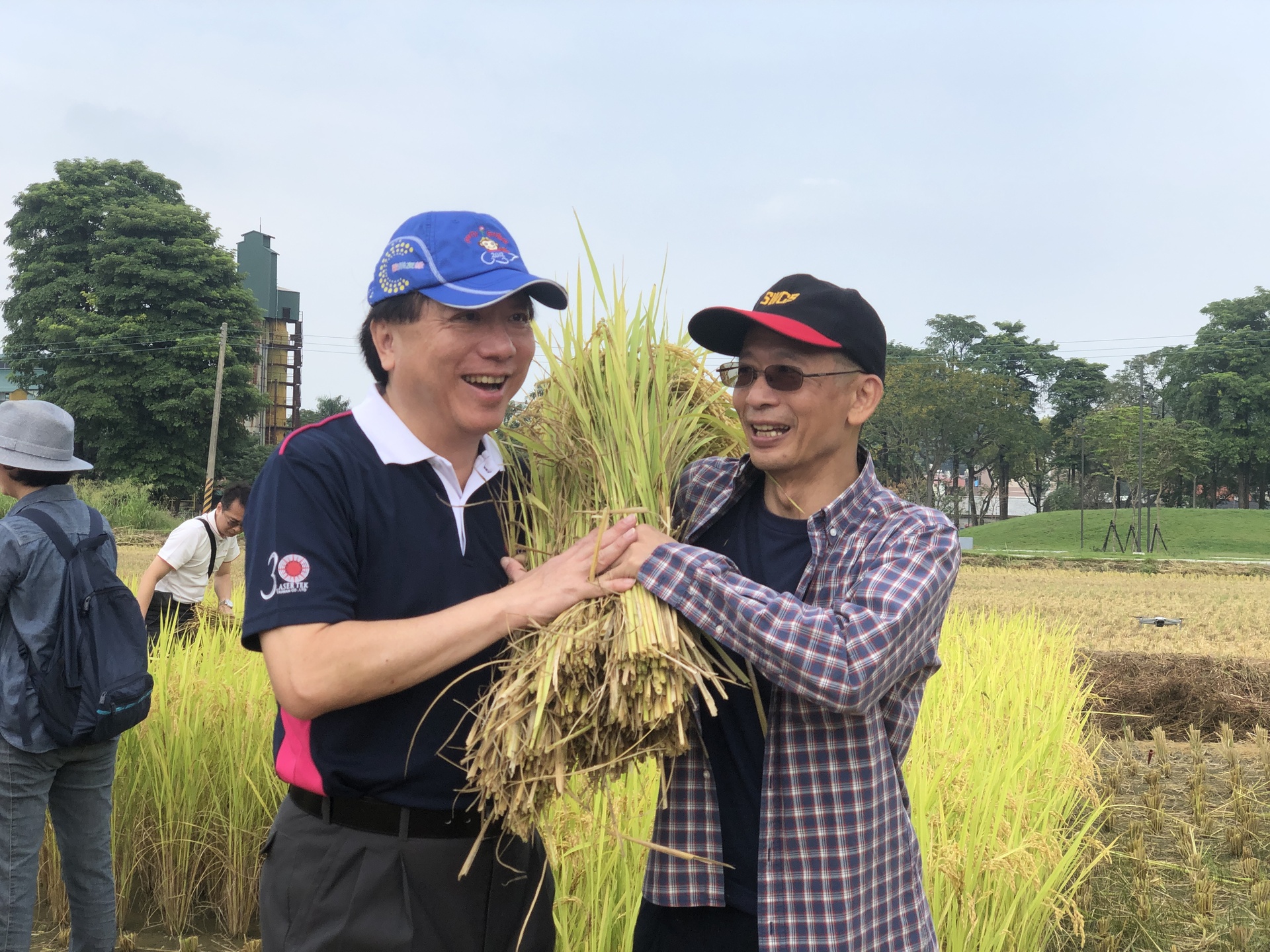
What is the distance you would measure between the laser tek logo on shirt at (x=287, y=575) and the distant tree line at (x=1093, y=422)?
120 feet

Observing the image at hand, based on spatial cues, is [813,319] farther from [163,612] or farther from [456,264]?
[163,612]

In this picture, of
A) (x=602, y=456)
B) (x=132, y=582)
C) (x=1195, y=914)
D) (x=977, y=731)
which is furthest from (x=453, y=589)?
(x=132, y=582)

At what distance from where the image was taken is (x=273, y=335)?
45.4m

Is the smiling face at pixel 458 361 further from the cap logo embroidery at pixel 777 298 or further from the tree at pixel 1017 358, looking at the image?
the tree at pixel 1017 358

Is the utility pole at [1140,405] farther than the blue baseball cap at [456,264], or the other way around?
the utility pole at [1140,405]

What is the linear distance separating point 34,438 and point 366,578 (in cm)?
215

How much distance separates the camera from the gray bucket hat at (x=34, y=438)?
2.98m

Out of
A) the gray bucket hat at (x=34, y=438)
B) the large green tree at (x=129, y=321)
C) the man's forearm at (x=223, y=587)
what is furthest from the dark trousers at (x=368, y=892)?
the large green tree at (x=129, y=321)

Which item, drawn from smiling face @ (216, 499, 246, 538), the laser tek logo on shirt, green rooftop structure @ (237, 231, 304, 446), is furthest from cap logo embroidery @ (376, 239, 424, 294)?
green rooftop structure @ (237, 231, 304, 446)

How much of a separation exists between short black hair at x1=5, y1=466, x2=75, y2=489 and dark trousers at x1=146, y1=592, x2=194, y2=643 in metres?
1.84

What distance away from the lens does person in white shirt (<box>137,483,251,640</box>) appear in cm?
489

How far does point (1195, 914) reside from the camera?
3.31 metres

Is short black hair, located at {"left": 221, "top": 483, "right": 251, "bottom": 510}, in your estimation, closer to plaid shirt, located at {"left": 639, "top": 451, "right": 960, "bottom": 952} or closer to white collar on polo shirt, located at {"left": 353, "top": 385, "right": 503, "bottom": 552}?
white collar on polo shirt, located at {"left": 353, "top": 385, "right": 503, "bottom": 552}

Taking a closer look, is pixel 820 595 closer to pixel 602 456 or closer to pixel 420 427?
pixel 602 456
